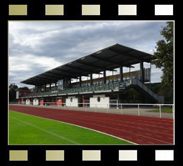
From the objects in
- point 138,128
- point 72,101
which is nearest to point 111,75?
point 72,101

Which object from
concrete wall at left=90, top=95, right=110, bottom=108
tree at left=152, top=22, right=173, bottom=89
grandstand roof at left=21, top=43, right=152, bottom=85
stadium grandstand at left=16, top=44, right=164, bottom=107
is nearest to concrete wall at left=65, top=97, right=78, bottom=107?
stadium grandstand at left=16, top=44, right=164, bottom=107

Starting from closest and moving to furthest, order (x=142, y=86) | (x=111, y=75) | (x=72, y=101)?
(x=142, y=86) → (x=72, y=101) → (x=111, y=75)

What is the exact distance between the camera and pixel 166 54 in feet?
69.9

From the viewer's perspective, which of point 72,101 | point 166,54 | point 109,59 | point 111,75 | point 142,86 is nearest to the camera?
point 166,54

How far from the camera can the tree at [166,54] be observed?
66.5 feet

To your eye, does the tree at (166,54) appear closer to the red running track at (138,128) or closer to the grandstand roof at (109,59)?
the red running track at (138,128)

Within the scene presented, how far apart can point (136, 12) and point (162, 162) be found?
3268 millimetres

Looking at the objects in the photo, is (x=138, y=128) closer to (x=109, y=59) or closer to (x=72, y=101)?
(x=109, y=59)

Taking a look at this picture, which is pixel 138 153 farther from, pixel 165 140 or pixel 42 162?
pixel 165 140

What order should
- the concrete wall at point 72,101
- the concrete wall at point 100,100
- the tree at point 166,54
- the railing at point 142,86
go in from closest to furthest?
the tree at point 166,54 → the railing at point 142,86 → the concrete wall at point 100,100 → the concrete wall at point 72,101

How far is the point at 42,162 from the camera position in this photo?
434cm

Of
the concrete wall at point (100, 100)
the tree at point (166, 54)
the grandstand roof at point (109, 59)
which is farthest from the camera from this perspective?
the concrete wall at point (100, 100)

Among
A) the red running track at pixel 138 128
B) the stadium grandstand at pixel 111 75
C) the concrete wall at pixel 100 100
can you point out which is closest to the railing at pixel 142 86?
the stadium grandstand at pixel 111 75
